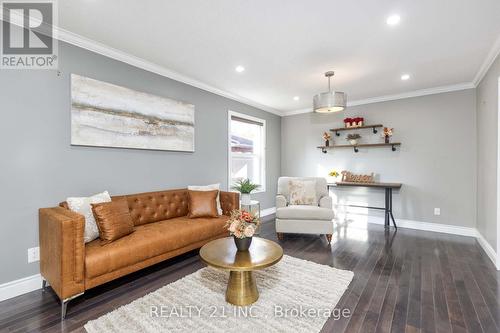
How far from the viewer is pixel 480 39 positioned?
2.68 meters

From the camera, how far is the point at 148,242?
246 centimetres

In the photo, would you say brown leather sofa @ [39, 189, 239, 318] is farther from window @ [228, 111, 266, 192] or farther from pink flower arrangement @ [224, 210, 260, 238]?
window @ [228, 111, 266, 192]

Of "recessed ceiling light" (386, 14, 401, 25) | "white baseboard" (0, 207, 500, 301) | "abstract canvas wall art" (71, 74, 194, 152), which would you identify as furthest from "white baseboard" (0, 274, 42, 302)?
"recessed ceiling light" (386, 14, 401, 25)

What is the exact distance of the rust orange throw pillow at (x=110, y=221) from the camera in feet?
7.67

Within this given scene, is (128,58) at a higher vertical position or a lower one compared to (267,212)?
higher

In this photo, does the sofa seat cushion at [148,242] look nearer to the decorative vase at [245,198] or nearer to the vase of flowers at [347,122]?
the decorative vase at [245,198]

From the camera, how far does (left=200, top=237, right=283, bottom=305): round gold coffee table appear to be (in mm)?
1890

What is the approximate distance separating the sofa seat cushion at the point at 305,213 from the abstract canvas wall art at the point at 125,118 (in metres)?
1.79

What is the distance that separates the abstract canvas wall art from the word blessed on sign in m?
3.27

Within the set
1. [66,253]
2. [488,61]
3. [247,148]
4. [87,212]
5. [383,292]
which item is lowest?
[383,292]

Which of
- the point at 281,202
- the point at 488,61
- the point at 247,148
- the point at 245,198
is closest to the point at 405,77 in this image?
the point at 488,61

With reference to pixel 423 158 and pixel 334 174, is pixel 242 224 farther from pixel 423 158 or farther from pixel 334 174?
pixel 423 158

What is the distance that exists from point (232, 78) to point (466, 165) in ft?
13.8

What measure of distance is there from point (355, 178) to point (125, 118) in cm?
435
